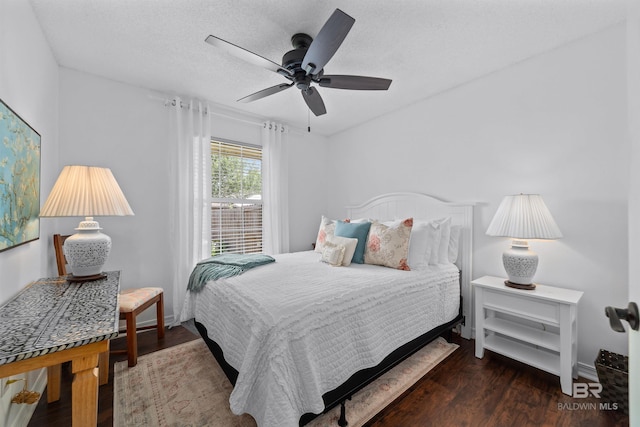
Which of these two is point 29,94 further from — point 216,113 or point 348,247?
point 348,247

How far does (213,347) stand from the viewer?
6.23 feet

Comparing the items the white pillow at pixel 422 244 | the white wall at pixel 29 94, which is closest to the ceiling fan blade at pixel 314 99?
the white pillow at pixel 422 244

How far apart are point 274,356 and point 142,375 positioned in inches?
57.2

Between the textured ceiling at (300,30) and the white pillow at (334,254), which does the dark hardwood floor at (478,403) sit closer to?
the white pillow at (334,254)

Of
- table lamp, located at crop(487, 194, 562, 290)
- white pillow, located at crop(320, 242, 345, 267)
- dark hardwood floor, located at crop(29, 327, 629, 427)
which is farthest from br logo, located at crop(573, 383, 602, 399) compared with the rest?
white pillow, located at crop(320, 242, 345, 267)

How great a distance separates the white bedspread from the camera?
49.7 inches

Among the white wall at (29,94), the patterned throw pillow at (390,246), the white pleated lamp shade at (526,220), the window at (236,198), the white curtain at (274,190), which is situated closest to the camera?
the white wall at (29,94)

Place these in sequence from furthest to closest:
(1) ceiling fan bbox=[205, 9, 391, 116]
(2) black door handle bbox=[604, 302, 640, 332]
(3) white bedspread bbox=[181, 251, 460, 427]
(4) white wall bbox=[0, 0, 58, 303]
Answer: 1. (1) ceiling fan bbox=[205, 9, 391, 116]
2. (4) white wall bbox=[0, 0, 58, 303]
3. (3) white bedspread bbox=[181, 251, 460, 427]
4. (2) black door handle bbox=[604, 302, 640, 332]

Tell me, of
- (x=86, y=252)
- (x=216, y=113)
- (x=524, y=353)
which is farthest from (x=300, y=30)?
(x=524, y=353)

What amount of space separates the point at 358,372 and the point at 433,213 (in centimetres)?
200

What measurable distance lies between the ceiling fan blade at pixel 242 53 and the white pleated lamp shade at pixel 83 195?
1.13 m

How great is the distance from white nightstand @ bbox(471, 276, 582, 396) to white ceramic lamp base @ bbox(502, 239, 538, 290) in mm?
79

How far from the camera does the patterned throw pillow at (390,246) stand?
2322mm

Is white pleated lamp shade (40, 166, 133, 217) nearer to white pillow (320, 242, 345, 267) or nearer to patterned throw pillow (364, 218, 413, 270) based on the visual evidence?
white pillow (320, 242, 345, 267)
